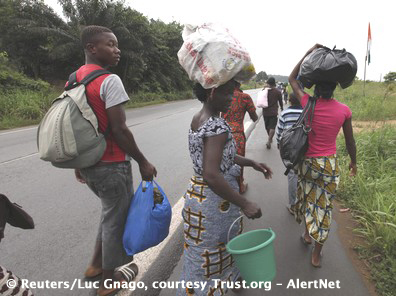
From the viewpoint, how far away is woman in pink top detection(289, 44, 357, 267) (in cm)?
233

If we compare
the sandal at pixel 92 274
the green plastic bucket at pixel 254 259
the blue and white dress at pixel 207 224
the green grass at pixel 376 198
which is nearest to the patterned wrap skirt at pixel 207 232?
the blue and white dress at pixel 207 224

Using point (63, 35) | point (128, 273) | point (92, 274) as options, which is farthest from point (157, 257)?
point (63, 35)

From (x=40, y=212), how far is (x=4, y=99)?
427 inches

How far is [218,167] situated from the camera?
1550 millimetres

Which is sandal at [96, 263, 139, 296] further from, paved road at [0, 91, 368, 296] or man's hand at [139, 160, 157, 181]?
man's hand at [139, 160, 157, 181]

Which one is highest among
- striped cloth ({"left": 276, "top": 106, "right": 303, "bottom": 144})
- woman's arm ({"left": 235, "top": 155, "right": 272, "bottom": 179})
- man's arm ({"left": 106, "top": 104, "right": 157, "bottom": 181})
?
man's arm ({"left": 106, "top": 104, "right": 157, "bottom": 181})

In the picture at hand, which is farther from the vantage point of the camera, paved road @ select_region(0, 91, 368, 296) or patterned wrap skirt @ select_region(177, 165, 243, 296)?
paved road @ select_region(0, 91, 368, 296)

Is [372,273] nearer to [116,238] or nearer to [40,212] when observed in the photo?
[116,238]

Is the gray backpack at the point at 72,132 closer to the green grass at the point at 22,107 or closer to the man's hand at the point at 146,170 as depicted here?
the man's hand at the point at 146,170

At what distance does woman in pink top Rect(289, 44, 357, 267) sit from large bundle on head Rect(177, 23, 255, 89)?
1.05 metres

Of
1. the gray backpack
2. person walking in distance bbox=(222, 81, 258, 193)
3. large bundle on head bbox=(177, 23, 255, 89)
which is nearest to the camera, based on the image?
large bundle on head bbox=(177, 23, 255, 89)

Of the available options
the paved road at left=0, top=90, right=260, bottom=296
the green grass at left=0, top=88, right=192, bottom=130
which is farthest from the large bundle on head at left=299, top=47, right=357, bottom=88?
the green grass at left=0, top=88, right=192, bottom=130

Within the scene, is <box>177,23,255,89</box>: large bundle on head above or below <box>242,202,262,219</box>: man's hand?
above

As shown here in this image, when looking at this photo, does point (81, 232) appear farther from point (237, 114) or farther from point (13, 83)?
point (13, 83)
